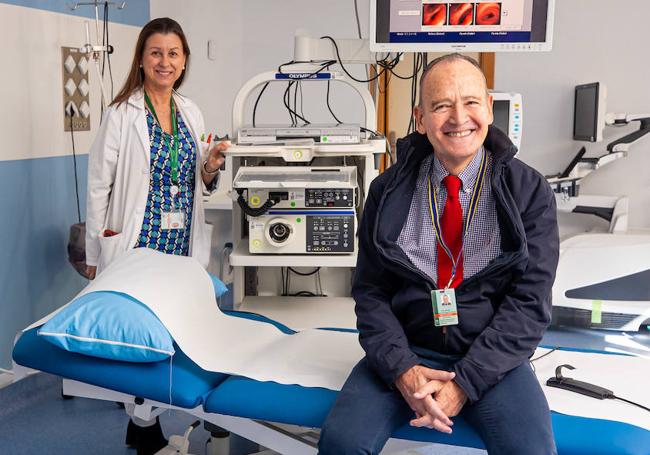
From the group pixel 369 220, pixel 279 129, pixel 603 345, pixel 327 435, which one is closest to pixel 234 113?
pixel 279 129

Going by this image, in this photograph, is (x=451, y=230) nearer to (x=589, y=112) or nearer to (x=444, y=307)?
(x=444, y=307)

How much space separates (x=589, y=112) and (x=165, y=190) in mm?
2933

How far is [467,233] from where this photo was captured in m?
1.73

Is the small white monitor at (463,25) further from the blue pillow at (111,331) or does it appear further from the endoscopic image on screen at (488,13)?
the blue pillow at (111,331)

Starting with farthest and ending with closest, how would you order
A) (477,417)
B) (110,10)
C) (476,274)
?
1. (110,10)
2. (476,274)
3. (477,417)

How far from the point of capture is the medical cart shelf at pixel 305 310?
101 inches

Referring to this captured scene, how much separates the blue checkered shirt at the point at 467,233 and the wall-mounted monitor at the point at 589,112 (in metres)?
2.84

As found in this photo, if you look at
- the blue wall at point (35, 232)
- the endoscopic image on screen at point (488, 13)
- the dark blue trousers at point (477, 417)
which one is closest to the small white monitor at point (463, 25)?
the endoscopic image on screen at point (488, 13)

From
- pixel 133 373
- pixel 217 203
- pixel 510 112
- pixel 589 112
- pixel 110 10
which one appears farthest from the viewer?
pixel 589 112

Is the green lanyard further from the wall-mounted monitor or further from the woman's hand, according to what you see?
the wall-mounted monitor

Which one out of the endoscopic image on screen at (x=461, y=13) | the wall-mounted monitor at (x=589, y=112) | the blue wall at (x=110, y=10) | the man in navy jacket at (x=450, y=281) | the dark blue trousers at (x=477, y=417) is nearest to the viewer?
the dark blue trousers at (x=477, y=417)

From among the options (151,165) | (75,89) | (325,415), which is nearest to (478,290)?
(325,415)

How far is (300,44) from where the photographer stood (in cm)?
284

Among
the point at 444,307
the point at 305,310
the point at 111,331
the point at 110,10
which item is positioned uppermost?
the point at 110,10
